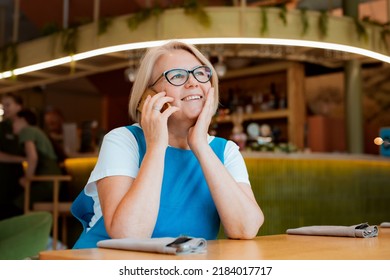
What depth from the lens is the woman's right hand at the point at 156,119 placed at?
159cm

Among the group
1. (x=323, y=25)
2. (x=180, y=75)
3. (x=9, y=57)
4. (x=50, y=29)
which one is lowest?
(x=180, y=75)

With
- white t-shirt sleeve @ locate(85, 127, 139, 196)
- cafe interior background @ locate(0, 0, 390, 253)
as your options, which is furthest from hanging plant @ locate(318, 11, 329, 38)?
white t-shirt sleeve @ locate(85, 127, 139, 196)

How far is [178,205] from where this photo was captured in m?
1.60

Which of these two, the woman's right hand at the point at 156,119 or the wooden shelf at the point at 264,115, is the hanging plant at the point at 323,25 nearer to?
the wooden shelf at the point at 264,115

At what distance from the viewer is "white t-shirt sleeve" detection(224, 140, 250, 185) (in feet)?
5.81

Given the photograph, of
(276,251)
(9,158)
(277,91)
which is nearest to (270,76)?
(277,91)

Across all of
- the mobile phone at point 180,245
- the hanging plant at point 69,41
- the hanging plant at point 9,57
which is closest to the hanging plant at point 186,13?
the hanging plant at point 69,41

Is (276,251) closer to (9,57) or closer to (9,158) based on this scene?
(9,158)

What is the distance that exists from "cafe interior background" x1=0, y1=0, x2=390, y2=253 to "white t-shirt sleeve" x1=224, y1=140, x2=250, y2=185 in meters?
0.42

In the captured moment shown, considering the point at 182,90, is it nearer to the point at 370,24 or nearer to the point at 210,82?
the point at 210,82

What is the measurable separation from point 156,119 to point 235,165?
32 centimetres

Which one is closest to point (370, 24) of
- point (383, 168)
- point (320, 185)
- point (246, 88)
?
point (320, 185)

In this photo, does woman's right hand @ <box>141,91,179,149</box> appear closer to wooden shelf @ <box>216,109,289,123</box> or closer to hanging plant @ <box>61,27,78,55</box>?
hanging plant @ <box>61,27,78,55</box>
